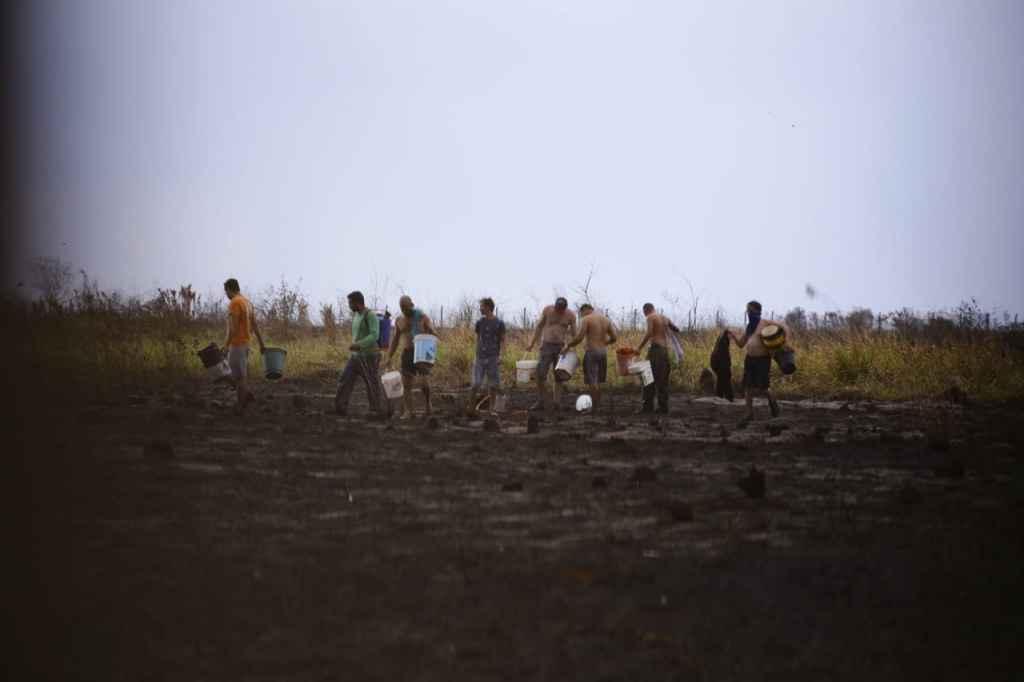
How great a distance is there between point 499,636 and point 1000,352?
85.3 feet

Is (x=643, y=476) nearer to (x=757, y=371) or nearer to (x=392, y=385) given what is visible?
(x=757, y=371)

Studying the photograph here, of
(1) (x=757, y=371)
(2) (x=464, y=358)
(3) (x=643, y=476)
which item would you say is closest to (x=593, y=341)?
(1) (x=757, y=371)

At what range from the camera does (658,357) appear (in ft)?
73.6

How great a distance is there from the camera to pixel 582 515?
10.1 m

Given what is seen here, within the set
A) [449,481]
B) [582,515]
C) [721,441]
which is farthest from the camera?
[721,441]

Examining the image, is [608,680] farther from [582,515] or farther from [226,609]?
[582,515]

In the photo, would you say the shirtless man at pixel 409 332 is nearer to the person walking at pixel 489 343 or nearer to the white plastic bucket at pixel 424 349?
the white plastic bucket at pixel 424 349

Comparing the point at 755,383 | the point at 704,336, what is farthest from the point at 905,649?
Answer: the point at 704,336

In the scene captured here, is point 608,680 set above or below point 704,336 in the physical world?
below

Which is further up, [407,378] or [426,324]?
[426,324]

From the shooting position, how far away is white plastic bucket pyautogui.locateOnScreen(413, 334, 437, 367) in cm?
1933

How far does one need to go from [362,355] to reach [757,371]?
6.26 metres

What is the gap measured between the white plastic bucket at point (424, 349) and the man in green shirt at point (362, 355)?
0.78 meters

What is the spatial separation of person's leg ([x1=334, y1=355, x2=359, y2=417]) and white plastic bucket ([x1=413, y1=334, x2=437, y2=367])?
1256 millimetres
